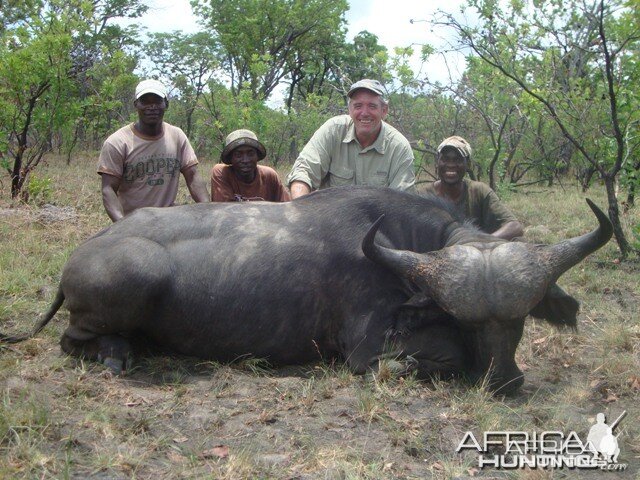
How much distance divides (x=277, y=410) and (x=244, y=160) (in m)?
3.54

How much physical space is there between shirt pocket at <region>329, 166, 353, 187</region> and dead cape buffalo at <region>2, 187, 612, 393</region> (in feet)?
5.31

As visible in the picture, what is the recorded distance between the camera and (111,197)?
6543 mm

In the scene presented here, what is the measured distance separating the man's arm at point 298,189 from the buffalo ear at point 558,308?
2432 mm

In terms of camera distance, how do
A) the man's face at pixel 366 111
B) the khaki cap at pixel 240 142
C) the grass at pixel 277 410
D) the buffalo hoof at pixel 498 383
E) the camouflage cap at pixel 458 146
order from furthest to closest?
the khaki cap at pixel 240 142 < the camouflage cap at pixel 458 146 < the man's face at pixel 366 111 < the buffalo hoof at pixel 498 383 < the grass at pixel 277 410

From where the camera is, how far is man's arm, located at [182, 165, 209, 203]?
6992 mm

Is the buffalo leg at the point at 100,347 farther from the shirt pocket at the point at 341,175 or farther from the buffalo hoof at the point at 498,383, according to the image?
the shirt pocket at the point at 341,175

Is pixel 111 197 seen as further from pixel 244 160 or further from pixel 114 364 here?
pixel 114 364

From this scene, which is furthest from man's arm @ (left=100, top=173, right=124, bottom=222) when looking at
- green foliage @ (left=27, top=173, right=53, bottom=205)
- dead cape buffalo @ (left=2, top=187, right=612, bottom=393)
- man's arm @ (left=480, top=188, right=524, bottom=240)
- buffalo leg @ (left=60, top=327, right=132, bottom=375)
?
man's arm @ (left=480, top=188, right=524, bottom=240)

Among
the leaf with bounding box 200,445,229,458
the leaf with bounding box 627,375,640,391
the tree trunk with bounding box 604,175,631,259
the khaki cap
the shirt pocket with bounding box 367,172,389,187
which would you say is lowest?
the leaf with bounding box 200,445,229,458

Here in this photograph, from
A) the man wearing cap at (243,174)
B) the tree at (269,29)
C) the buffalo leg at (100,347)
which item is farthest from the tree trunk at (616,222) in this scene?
the tree at (269,29)

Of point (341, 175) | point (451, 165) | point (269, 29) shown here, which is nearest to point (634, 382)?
point (451, 165)

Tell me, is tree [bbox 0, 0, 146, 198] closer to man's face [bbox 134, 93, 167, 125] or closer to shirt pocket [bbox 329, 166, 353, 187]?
man's face [bbox 134, 93, 167, 125]

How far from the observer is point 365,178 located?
22.0ft

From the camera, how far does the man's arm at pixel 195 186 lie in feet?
22.9
